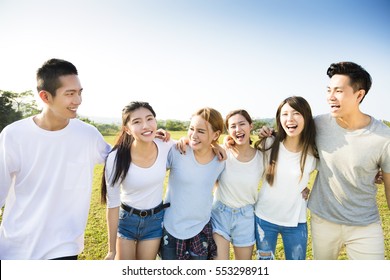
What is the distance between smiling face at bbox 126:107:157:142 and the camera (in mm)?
3033

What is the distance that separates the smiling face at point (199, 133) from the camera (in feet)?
10.3

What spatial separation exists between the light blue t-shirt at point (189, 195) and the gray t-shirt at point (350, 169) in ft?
4.09

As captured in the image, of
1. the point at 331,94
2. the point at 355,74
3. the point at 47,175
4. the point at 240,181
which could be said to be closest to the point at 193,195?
the point at 240,181

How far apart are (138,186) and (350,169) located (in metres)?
2.28

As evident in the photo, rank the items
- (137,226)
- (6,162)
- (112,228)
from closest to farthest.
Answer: (6,162) → (112,228) → (137,226)

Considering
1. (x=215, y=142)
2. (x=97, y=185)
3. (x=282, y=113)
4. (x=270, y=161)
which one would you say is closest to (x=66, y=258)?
(x=215, y=142)

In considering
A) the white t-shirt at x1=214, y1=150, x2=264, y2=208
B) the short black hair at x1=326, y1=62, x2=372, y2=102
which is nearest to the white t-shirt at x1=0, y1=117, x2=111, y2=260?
the white t-shirt at x1=214, y1=150, x2=264, y2=208

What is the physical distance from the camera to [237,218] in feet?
10.6

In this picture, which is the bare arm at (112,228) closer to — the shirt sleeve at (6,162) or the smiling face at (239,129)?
the shirt sleeve at (6,162)

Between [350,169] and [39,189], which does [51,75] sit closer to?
[39,189]

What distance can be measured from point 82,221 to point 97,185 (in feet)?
27.4

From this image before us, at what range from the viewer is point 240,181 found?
3.21 metres

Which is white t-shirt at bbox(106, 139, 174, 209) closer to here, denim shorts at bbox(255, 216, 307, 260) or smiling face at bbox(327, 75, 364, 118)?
denim shorts at bbox(255, 216, 307, 260)

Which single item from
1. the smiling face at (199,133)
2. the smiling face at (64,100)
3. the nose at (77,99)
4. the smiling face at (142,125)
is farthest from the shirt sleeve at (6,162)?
the smiling face at (199,133)
